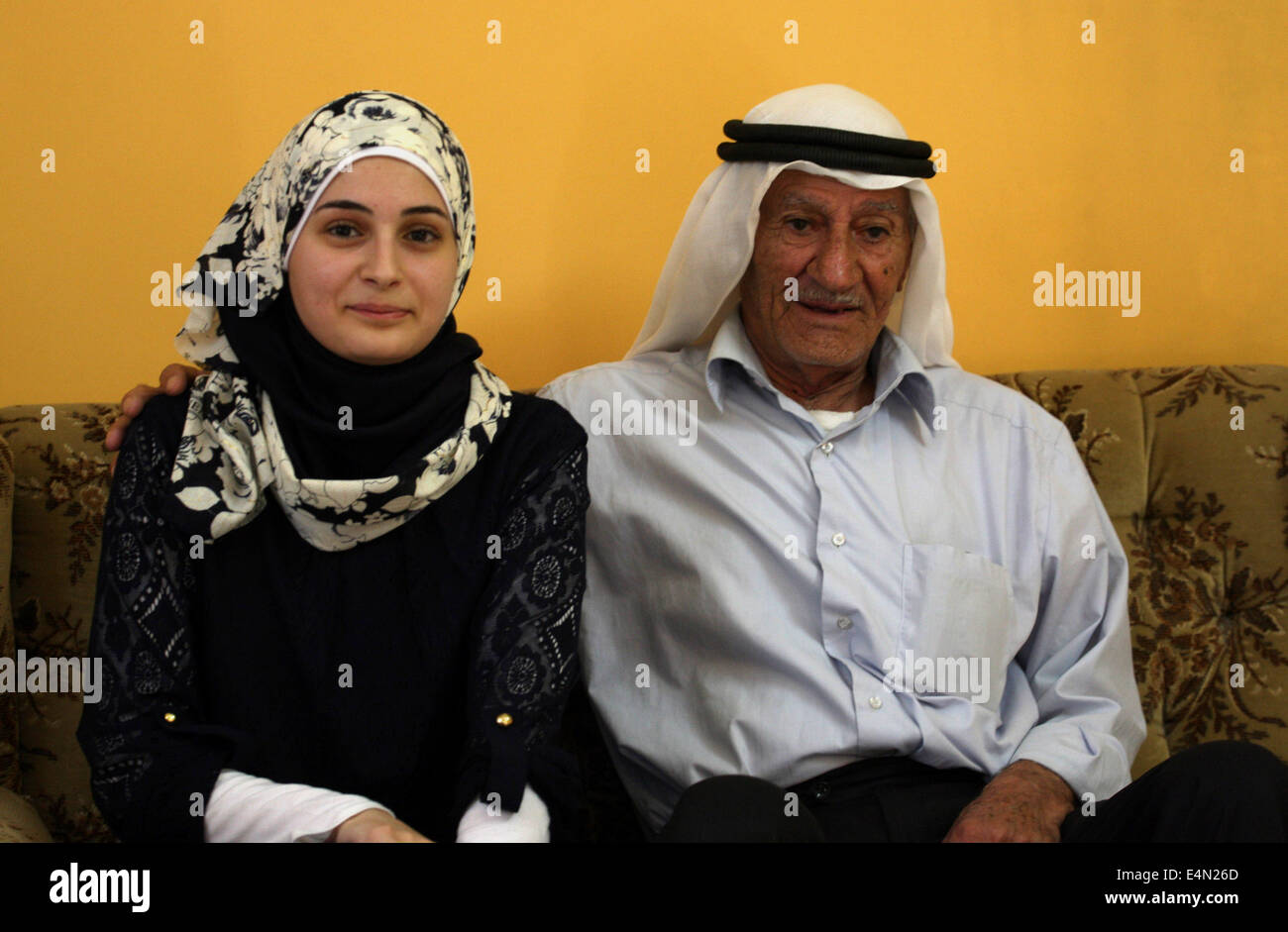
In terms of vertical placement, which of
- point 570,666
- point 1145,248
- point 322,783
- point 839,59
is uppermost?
point 839,59

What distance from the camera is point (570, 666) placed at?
1.59 meters

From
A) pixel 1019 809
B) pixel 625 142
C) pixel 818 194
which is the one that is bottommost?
pixel 1019 809

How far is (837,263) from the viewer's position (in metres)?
1.88

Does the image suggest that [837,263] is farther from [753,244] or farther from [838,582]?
[838,582]

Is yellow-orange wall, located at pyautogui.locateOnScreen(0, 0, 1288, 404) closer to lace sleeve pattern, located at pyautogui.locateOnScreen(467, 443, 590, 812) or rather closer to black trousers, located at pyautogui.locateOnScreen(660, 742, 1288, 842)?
lace sleeve pattern, located at pyautogui.locateOnScreen(467, 443, 590, 812)

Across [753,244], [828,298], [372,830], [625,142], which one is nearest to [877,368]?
[828,298]

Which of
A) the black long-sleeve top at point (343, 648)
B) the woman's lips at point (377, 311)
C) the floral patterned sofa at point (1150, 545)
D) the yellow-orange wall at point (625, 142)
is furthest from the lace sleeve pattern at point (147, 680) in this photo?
the yellow-orange wall at point (625, 142)

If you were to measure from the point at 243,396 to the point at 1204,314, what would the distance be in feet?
6.19

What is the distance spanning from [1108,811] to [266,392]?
47.1 inches

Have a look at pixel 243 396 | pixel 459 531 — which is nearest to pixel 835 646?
pixel 459 531

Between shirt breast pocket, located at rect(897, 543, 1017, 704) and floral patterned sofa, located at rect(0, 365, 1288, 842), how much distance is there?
349mm

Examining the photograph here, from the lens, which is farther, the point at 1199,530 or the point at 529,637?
the point at 1199,530

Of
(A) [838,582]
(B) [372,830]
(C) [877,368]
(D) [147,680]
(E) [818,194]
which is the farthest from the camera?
(C) [877,368]

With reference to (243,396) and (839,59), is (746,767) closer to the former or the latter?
(243,396)
